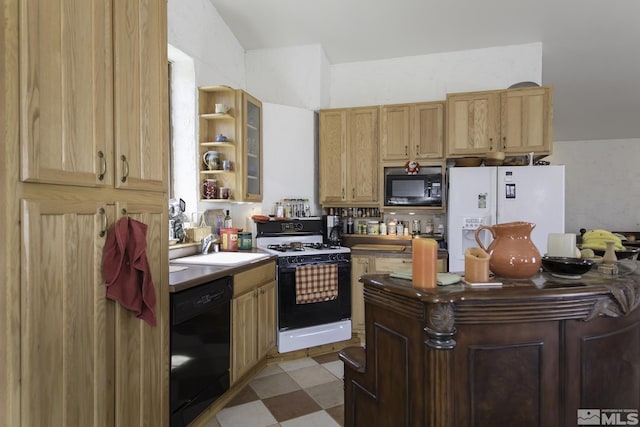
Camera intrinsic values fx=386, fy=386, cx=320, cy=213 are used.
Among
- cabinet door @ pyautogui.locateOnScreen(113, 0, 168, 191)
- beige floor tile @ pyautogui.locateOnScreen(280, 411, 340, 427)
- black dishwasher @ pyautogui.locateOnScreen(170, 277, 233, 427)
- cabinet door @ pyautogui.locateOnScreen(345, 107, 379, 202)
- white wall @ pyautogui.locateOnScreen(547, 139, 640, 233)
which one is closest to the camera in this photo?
cabinet door @ pyautogui.locateOnScreen(113, 0, 168, 191)

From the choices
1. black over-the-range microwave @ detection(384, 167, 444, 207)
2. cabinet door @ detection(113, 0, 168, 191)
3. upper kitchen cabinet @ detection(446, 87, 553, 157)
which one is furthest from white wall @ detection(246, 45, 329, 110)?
cabinet door @ detection(113, 0, 168, 191)

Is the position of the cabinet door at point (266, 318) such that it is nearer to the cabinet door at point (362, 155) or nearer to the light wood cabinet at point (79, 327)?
the light wood cabinet at point (79, 327)

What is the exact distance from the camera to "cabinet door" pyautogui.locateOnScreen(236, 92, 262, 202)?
12.0 feet

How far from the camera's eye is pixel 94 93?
4.95 feet

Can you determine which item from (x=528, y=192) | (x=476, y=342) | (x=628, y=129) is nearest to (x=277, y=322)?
(x=476, y=342)

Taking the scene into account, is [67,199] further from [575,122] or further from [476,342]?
[575,122]

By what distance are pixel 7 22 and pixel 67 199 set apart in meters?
0.58

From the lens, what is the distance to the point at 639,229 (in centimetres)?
713

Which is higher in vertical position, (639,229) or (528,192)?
(528,192)

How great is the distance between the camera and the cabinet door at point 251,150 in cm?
367

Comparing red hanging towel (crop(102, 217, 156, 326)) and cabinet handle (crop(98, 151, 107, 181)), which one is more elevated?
cabinet handle (crop(98, 151, 107, 181))

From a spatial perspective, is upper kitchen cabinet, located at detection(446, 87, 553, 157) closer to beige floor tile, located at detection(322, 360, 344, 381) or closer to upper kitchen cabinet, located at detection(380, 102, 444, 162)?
Result: upper kitchen cabinet, located at detection(380, 102, 444, 162)

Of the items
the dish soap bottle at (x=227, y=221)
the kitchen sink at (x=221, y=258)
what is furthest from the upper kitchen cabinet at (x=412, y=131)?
the kitchen sink at (x=221, y=258)

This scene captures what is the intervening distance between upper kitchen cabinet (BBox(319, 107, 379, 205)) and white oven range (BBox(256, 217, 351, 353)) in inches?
29.1
